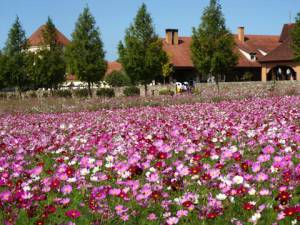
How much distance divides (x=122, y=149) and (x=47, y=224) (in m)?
2.72

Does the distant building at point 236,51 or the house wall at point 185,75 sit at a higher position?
the distant building at point 236,51

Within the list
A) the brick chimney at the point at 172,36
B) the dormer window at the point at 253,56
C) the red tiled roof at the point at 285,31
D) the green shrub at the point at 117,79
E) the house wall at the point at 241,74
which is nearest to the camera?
the house wall at the point at 241,74

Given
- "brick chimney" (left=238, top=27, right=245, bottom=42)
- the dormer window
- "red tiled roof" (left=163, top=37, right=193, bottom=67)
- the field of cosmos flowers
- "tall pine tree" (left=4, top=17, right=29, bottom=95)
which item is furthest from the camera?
"brick chimney" (left=238, top=27, right=245, bottom=42)

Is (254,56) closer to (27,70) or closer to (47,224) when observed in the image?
(27,70)

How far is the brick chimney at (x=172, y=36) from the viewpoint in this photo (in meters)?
63.5

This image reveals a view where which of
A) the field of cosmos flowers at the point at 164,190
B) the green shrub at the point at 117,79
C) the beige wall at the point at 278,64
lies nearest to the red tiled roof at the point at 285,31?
the beige wall at the point at 278,64

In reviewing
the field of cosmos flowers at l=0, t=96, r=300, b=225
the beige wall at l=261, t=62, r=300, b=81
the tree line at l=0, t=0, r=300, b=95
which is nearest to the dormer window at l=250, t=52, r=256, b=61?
the beige wall at l=261, t=62, r=300, b=81

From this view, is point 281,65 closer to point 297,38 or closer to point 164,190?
point 297,38

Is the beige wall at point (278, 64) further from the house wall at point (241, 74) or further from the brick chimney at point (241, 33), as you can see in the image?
the brick chimney at point (241, 33)

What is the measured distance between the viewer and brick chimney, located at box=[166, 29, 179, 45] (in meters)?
63.5

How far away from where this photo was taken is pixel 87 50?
43.6m

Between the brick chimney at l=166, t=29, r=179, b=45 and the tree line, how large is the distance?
28.0 feet

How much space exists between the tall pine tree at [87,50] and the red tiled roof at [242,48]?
508 inches

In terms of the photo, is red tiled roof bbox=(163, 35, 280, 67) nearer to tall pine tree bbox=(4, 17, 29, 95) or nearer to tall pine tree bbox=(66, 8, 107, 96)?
tall pine tree bbox=(66, 8, 107, 96)
